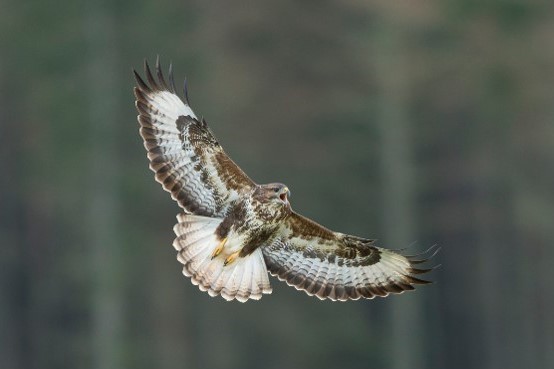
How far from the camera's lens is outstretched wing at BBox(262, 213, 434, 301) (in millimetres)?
13523

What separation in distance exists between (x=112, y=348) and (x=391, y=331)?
20.2 ft

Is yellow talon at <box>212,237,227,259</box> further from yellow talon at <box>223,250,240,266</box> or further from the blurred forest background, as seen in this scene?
the blurred forest background

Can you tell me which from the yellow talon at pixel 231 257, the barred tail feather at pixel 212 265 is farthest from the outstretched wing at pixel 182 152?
the yellow talon at pixel 231 257

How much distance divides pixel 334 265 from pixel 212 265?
44.5 inches

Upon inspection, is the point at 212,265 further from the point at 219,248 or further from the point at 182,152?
the point at 182,152

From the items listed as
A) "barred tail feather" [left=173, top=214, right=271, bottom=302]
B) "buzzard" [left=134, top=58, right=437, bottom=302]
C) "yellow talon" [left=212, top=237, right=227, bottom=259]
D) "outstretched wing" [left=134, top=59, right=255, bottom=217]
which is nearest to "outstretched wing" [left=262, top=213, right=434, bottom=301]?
"buzzard" [left=134, top=58, right=437, bottom=302]

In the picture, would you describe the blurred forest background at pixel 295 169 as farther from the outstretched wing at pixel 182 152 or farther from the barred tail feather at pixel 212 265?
the outstretched wing at pixel 182 152

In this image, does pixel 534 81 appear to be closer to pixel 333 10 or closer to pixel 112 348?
pixel 333 10

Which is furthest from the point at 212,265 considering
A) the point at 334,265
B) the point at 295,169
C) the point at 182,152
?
the point at 295,169

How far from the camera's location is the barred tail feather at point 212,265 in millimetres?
13164

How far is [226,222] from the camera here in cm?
1310

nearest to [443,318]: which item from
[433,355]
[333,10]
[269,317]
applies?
[433,355]

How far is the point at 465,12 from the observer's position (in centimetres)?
3225

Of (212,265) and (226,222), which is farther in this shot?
(212,265)
